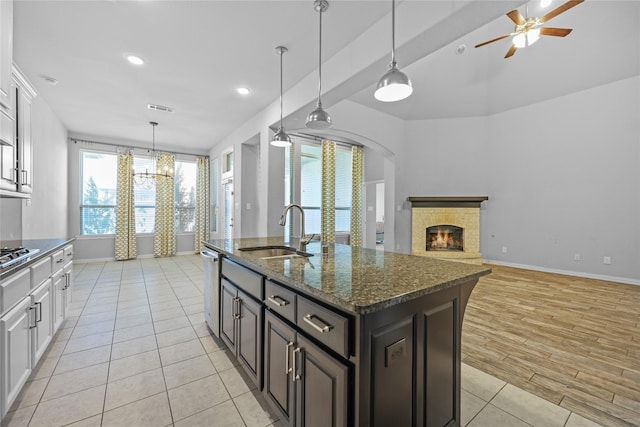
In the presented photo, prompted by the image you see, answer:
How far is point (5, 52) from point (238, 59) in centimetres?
192

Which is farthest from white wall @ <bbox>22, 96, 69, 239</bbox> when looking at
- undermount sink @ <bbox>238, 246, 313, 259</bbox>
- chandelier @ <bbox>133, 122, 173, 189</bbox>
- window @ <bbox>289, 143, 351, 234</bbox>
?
window @ <bbox>289, 143, 351, 234</bbox>

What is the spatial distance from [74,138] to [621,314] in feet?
31.8

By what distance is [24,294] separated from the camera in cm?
182

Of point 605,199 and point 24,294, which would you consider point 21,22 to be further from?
point 605,199

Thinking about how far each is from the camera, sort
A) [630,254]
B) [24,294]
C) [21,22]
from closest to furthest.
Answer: [24,294] < [21,22] < [630,254]

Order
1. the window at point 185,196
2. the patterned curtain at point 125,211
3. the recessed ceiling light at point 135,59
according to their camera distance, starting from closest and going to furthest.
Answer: the recessed ceiling light at point 135,59 → the patterned curtain at point 125,211 → the window at point 185,196

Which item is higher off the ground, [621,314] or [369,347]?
[369,347]

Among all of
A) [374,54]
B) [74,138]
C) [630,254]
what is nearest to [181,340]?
[374,54]

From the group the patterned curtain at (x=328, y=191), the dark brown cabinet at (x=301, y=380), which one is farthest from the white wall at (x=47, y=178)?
the patterned curtain at (x=328, y=191)

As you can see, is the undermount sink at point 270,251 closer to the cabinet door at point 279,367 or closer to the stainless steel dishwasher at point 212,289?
the stainless steel dishwasher at point 212,289

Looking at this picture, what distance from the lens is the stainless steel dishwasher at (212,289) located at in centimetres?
245

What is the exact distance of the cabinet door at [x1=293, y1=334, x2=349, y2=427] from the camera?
1081 mm

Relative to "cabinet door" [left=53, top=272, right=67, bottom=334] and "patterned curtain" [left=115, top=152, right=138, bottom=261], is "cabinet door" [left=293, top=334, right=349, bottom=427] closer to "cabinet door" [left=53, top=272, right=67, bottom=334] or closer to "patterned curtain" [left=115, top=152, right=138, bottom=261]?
"cabinet door" [left=53, top=272, right=67, bottom=334]

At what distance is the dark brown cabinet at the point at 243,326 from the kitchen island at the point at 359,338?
15mm
